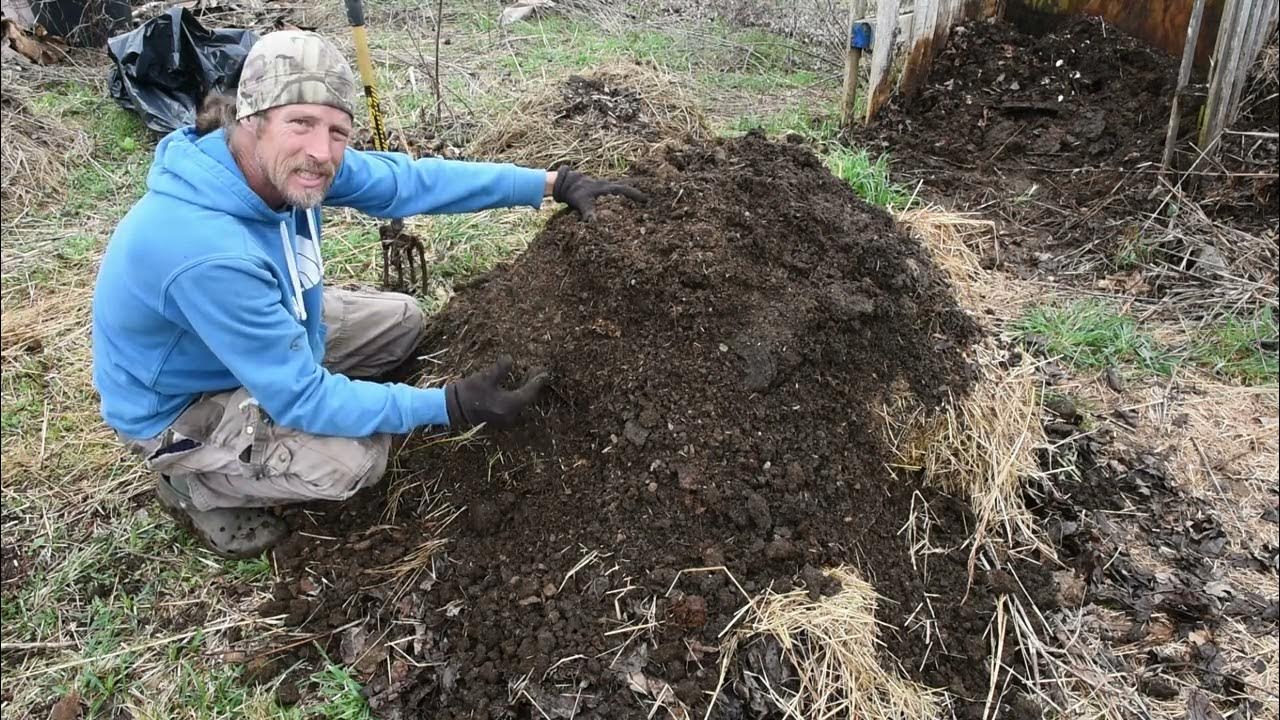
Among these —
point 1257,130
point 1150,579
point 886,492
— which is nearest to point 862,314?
point 886,492

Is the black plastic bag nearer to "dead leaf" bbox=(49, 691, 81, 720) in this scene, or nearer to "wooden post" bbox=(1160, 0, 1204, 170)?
"dead leaf" bbox=(49, 691, 81, 720)

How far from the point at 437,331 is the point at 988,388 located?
1842 millimetres

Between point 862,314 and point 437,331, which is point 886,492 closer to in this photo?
point 862,314

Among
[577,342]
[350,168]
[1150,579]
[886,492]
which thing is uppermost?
[350,168]

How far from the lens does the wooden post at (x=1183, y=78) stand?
3770 mm

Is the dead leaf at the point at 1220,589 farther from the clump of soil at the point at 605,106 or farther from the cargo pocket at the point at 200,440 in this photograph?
the clump of soil at the point at 605,106

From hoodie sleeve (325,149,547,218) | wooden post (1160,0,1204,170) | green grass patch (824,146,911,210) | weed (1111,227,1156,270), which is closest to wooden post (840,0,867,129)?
green grass patch (824,146,911,210)

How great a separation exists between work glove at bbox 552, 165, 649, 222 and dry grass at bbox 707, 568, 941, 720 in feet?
4.41

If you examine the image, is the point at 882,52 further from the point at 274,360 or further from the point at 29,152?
the point at 29,152

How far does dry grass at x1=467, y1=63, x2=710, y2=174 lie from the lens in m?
4.43

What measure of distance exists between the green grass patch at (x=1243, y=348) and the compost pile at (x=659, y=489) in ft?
4.80

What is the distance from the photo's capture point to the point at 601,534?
2.21m

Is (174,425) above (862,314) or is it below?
below

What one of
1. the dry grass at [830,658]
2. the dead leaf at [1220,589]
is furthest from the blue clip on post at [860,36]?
the dry grass at [830,658]
